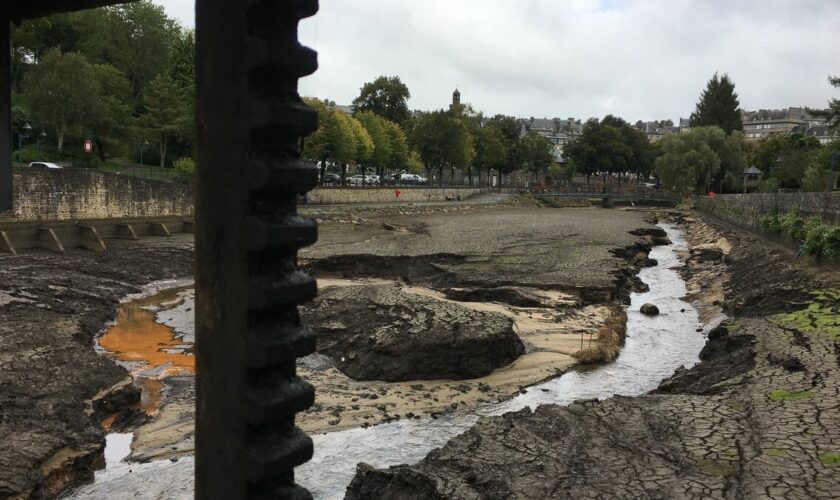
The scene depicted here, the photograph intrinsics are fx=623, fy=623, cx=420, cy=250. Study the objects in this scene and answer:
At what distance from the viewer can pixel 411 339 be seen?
46.6 ft

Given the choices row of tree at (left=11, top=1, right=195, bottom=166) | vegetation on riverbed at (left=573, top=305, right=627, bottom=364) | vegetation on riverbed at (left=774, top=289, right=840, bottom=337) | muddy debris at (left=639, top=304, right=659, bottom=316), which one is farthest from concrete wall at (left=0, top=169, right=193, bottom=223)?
vegetation on riverbed at (left=774, top=289, right=840, bottom=337)

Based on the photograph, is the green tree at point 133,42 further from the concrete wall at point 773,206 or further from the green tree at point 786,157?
the green tree at point 786,157

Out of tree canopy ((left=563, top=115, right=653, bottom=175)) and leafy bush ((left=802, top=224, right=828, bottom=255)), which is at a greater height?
tree canopy ((left=563, top=115, right=653, bottom=175))

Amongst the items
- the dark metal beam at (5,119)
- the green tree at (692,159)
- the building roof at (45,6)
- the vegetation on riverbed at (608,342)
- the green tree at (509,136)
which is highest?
the green tree at (509,136)

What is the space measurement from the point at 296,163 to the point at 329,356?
12.1 m

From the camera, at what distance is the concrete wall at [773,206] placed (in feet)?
77.5

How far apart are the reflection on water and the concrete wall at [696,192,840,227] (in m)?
6.99

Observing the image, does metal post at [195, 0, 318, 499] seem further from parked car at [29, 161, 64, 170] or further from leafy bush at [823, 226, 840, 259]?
parked car at [29, 161, 64, 170]

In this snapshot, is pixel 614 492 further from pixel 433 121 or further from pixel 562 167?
pixel 562 167

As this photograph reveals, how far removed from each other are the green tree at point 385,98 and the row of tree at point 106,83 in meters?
25.6

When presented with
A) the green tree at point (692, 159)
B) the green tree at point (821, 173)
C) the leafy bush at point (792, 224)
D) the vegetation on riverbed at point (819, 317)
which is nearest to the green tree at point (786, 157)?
the green tree at point (692, 159)

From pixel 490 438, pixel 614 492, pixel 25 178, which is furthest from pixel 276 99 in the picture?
pixel 25 178

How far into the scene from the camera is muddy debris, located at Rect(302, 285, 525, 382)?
13.8 m

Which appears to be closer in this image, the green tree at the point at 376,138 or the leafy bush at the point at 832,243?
the leafy bush at the point at 832,243
